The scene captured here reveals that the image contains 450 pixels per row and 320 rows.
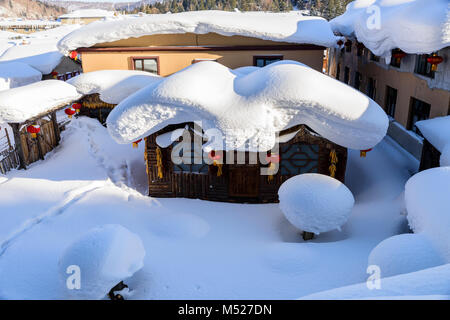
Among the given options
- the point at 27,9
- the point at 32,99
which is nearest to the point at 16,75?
the point at 32,99

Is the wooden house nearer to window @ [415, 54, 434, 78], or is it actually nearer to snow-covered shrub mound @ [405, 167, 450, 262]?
snow-covered shrub mound @ [405, 167, 450, 262]

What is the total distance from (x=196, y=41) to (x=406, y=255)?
13611 millimetres

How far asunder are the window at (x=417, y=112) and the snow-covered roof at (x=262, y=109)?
475 centimetres

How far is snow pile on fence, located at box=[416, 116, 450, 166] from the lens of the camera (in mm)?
9461

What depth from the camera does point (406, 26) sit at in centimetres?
1181

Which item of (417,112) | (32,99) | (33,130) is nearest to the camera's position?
(33,130)

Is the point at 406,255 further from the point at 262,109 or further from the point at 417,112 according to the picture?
the point at 417,112

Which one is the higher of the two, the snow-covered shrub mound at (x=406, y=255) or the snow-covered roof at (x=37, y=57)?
the snow-covered roof at (x=37, y=57)

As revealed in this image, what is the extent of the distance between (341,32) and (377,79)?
4584 mm

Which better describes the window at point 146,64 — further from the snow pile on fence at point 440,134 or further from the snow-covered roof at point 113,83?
the snow pile on fence at point 440,134

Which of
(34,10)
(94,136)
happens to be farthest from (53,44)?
(34,10)

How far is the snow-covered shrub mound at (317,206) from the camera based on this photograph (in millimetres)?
8586

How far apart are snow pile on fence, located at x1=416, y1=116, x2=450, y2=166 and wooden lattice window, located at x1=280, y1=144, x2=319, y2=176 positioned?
3.33 metres

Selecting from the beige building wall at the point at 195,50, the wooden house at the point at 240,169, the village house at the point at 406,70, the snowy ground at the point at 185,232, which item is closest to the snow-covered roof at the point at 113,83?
the beige building wall at the point at 195,50
